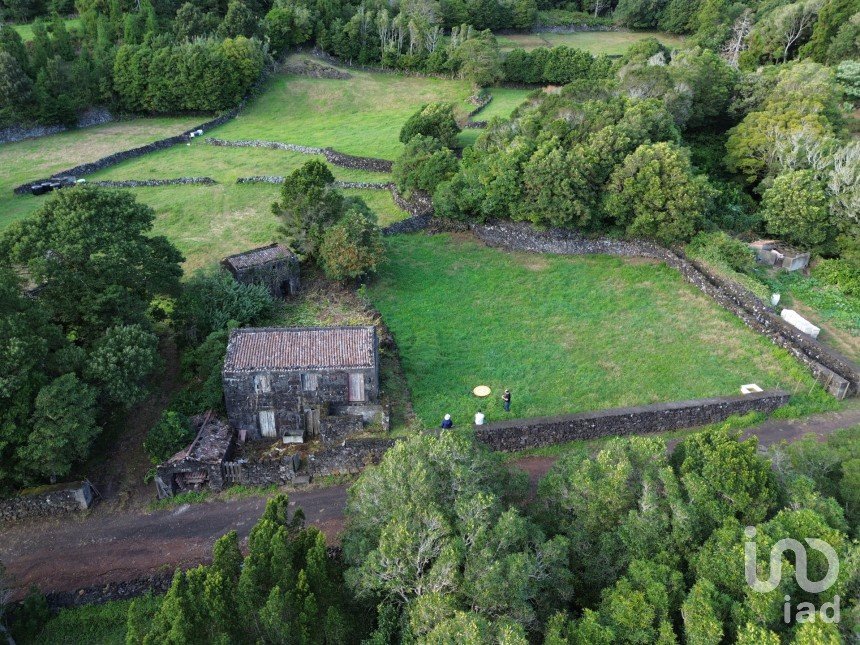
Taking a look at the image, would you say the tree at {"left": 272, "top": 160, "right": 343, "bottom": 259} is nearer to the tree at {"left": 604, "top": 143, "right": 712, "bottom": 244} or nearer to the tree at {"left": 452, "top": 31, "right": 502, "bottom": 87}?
the tree at {"left": 604, "top": 143, "right": 712, "bottom": 244}

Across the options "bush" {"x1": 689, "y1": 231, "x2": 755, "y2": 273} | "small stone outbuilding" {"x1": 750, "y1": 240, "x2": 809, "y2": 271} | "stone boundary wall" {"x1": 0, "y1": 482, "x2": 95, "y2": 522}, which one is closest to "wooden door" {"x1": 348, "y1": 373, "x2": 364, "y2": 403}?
"stone boundary wall" {"x1": 0, "y1": 482, "x2": 95, "y2": 522}

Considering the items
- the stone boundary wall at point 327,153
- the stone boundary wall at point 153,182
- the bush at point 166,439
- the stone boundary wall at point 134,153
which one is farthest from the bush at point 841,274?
the stone boundary wall at point 134,153

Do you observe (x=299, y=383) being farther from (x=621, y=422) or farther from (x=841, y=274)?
(x=841, y=274)

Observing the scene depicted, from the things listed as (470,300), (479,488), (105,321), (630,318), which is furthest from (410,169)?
(479,488)

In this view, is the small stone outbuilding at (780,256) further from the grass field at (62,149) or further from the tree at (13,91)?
the tree at (13,91)

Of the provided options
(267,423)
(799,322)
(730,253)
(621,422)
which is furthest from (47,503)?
(730,253)

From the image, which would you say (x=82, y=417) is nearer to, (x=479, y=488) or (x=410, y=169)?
(x=479, y=488)

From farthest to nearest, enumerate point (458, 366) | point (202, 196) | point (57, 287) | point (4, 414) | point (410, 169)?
point (202, 196) < point (410, 169) < point (458, 366) < point (57, 287) < point (4, 414)
